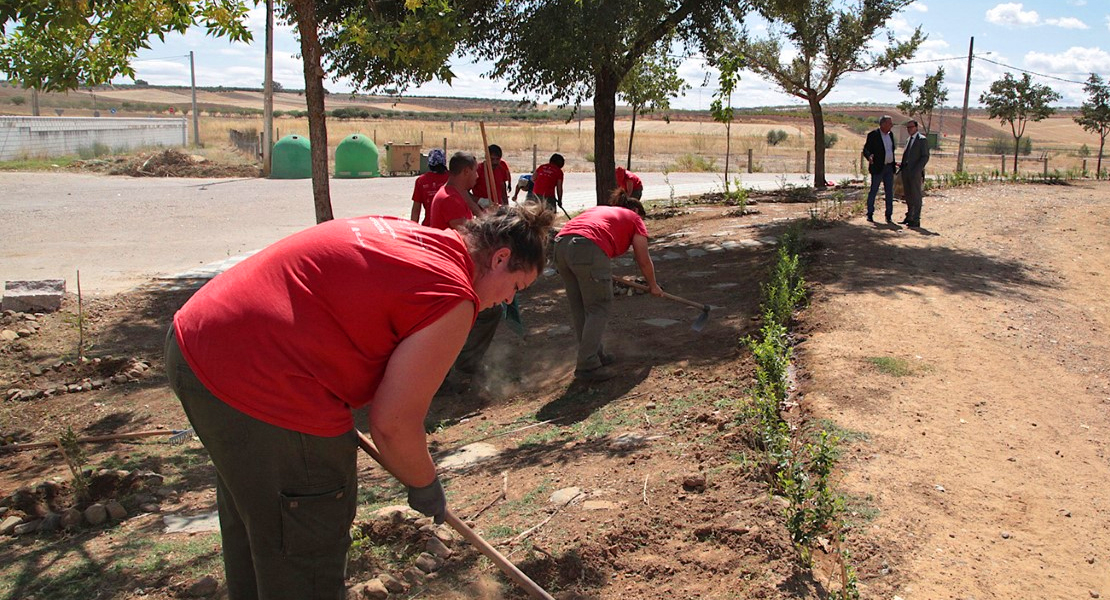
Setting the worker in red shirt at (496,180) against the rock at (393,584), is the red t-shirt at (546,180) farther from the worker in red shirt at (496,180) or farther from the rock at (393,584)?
the rock at (393,584)

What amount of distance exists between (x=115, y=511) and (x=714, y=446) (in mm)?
3012

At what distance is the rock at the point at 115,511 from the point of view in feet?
14.4

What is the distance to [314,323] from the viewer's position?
7.02ft

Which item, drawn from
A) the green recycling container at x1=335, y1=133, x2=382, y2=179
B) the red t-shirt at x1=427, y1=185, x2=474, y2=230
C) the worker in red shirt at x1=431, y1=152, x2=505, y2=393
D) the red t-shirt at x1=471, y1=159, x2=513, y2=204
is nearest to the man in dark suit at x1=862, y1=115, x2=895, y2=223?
the red t-shirt at x1=471, y1=159, x2=513, y2=204

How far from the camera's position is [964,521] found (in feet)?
12.1

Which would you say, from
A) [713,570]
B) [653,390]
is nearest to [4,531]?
[713,570]

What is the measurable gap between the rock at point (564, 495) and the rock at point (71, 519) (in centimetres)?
231

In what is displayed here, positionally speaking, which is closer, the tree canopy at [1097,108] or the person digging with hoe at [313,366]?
the person digging with hoe at [313,366]

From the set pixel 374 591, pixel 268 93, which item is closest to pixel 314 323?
pixel 374 591

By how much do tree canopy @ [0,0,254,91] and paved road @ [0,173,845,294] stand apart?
13.1 ft

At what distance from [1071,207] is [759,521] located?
1400 cm

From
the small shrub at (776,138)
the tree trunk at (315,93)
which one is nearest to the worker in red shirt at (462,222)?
the tree trunk at (315,93)

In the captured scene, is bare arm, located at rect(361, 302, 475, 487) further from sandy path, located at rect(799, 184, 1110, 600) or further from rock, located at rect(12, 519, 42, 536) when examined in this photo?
rock, located at rect(12, 519, 42, 536)

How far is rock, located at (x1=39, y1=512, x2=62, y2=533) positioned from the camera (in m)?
4.25
